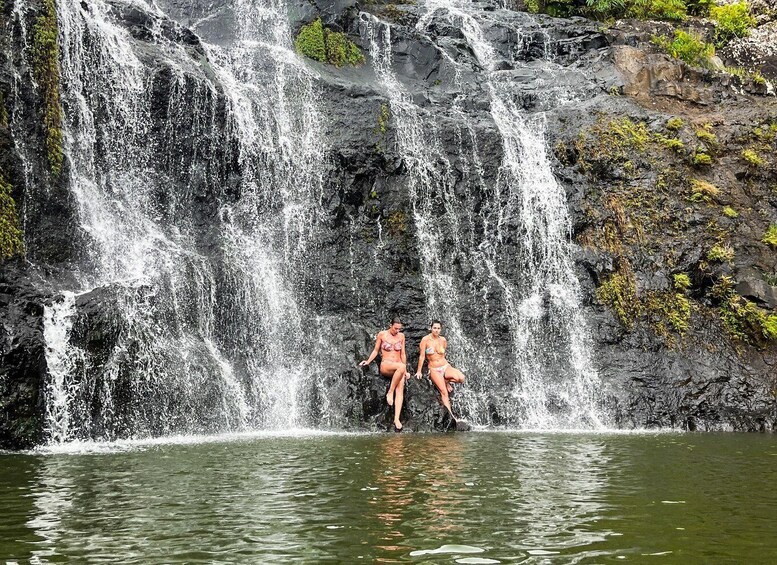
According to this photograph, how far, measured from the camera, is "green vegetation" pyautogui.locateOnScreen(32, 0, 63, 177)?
14.2 m

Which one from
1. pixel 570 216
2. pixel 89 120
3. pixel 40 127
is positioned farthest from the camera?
pixel 570 216

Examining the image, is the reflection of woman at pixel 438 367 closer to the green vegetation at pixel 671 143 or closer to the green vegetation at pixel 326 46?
the green vegetation at pixel 671 143

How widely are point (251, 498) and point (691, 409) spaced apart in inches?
440

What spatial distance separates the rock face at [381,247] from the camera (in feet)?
40.9

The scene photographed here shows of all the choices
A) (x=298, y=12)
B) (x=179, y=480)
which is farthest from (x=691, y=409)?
(x=298, y=12)

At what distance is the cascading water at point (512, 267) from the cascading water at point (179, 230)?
2.62 metres

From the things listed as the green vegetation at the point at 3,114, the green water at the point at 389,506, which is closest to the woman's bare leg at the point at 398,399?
the green water at the point at 389,506

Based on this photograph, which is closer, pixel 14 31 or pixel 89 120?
pixel 14 31

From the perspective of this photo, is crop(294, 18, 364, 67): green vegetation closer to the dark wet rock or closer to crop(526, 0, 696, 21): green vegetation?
crop(526, 0, 696, 21): green vegetation

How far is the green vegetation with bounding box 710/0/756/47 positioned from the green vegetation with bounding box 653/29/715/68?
1815 mm

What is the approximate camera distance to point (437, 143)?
58.0ft

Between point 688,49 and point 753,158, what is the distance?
557 cm

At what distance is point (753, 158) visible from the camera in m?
18.2

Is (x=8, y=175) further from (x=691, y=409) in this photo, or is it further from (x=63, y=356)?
(x=691, y=409)
